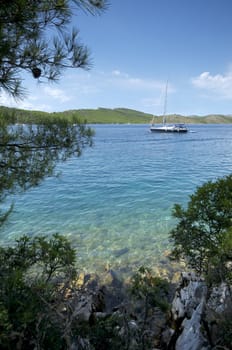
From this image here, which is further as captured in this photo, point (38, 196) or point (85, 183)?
point (85, 183)

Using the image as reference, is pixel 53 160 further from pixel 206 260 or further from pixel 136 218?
pixel 136 218

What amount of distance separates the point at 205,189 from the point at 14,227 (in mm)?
8362

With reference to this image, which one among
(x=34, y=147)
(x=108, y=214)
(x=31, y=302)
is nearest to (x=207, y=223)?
(x=31, y=302)

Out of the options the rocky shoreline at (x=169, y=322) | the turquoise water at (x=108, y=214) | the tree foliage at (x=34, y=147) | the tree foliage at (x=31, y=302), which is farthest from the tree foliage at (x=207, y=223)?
the turquoise water at (x=108, y=214)

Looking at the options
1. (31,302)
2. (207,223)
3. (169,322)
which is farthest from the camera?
(169,322)

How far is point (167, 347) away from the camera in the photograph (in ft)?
11.2

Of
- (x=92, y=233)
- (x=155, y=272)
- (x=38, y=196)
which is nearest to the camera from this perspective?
(x=155, y=272)

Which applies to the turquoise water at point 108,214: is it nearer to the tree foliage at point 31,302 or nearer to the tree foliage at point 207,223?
the tree foliage at point 31,302

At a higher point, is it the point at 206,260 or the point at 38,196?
the point at 206,260

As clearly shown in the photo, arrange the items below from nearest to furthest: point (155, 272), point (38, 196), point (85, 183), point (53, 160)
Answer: point (53, 160) → point (155, 272) → point (38, 196) → point (85, 183)

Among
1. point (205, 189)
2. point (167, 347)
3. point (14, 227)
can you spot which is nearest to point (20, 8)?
point (205, 189)

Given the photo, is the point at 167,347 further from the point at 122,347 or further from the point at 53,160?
the point at 53,160

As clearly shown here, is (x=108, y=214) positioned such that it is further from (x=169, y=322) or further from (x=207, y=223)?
(x=207, y=223)

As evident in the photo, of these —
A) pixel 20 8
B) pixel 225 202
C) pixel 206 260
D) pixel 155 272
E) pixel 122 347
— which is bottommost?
pixel 155 272
